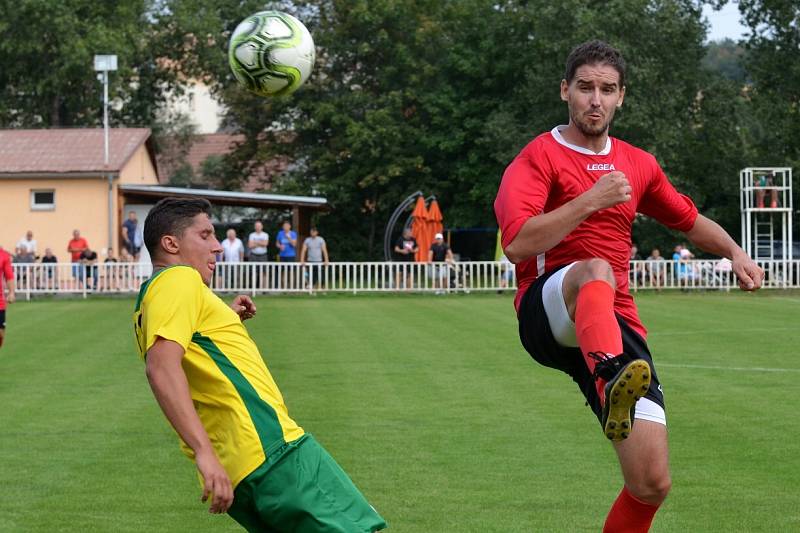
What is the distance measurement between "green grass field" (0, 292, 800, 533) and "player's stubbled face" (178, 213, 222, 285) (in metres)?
3.06

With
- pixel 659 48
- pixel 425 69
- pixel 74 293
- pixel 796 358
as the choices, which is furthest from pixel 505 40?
pixel 796 358

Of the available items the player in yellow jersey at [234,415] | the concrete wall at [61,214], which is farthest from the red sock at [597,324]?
the concrete wall at [61,214]

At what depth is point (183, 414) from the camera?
4.51 meters

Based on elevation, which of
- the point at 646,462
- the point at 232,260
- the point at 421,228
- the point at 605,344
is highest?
the point at 421,228

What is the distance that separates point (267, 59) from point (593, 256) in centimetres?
457

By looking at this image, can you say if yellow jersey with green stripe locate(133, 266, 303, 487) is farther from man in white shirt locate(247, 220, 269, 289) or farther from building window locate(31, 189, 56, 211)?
building window locate(31, 189, 56, 211)

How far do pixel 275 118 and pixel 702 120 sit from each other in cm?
1981

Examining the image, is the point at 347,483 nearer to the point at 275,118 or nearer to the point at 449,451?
the point at 449,451

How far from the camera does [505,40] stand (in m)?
57.4

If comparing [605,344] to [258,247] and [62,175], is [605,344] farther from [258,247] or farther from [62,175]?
[62,175]

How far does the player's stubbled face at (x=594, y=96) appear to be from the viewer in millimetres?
5961

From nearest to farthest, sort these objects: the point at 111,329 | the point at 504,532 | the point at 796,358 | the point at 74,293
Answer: the point at 504,532, the point at 796,358, the point at 111,329, the point at 74,293

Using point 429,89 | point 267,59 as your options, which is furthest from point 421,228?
point 267,59

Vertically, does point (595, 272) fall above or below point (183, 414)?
above
